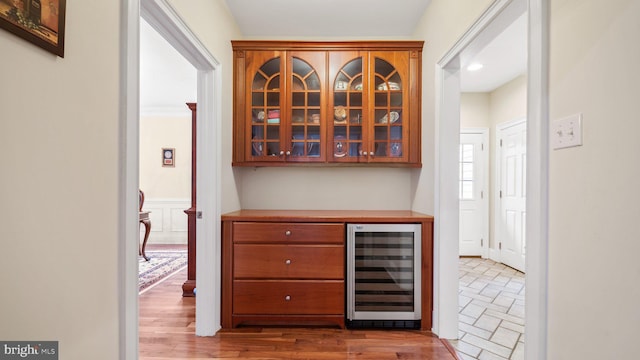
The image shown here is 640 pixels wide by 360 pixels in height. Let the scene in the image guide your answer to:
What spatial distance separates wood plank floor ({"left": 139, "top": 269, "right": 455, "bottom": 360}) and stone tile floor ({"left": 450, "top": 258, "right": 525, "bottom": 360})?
0.27 m

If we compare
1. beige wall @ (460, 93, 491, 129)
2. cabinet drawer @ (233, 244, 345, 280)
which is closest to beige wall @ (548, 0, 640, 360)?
cabinet drawer @ (233, 244, 345, 280)

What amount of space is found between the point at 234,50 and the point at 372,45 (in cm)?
122

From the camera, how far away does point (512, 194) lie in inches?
161

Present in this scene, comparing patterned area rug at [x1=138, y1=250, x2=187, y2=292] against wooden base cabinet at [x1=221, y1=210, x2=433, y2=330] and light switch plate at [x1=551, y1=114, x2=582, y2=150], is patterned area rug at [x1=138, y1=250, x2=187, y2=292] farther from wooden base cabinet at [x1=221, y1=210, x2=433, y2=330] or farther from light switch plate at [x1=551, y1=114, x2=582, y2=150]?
light switch plate at [x1=551, y1=114, x2=582, y2=150]

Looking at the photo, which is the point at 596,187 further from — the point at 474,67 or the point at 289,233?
the point at 474,67

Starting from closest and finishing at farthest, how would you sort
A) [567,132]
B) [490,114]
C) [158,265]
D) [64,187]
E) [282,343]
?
[64,187] < [567,132] < [282,343] < [158,265] < [490,114]

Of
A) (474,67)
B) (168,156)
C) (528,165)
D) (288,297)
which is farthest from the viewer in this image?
(168,156)

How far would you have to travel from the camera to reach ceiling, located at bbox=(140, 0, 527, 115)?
2.34m

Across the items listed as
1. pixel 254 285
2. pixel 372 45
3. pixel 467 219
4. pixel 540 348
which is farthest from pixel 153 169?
pixel 540 348

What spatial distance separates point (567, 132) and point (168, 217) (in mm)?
5872

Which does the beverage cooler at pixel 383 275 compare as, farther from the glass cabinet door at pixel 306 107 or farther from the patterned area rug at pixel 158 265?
the patterned area rug at pixel 158 265

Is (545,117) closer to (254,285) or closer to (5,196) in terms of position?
(5,196)

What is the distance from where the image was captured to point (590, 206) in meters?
0.94

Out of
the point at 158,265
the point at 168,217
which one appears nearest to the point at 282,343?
the point at 158,265
